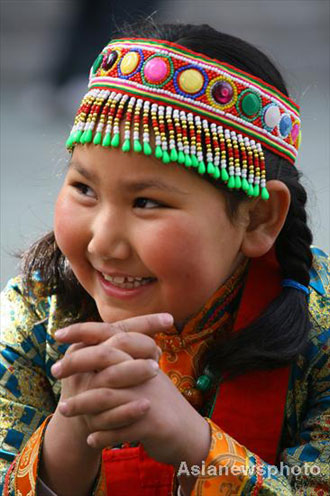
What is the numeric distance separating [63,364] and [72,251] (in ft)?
1.17

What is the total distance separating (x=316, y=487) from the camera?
1.88m

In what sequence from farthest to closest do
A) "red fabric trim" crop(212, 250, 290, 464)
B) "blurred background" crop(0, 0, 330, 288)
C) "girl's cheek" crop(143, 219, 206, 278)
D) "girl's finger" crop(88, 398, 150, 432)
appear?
"blurred background" crop(0, 0, 330, 288), "red fabric trim" crop(212, 250, 290, 464), "girl's cheek" crop(143, 219, 206, 278), "girl's finger" crop(88, 398, 150, 432)

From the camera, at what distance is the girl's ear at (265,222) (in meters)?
1.97

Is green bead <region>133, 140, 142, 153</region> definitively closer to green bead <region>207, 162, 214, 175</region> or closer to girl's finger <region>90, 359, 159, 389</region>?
green bead <region>207, 162, 214, 175</region>

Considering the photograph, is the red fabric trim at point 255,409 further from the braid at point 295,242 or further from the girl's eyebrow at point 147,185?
the girl's eyebrow at point 147,185

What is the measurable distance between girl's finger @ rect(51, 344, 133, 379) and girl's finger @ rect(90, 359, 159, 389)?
0.01 meters

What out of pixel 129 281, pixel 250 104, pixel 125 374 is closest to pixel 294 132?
pixel 250 104

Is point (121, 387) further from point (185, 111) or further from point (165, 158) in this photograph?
point (185, 111)

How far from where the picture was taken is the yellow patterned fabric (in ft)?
5.76

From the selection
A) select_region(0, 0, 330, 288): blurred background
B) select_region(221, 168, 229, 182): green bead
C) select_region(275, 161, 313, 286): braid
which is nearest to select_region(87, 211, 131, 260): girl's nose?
select_region(221, 168, 229, 182): green bead

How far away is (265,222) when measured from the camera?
1.99m

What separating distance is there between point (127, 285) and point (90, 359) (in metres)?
0.32

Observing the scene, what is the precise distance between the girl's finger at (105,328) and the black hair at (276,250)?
1.20 ft

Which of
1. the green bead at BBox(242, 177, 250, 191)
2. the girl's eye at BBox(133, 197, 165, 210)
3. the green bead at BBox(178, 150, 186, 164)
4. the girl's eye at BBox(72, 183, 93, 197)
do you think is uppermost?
the green bead at BBox(178, 150, 186, 164)
